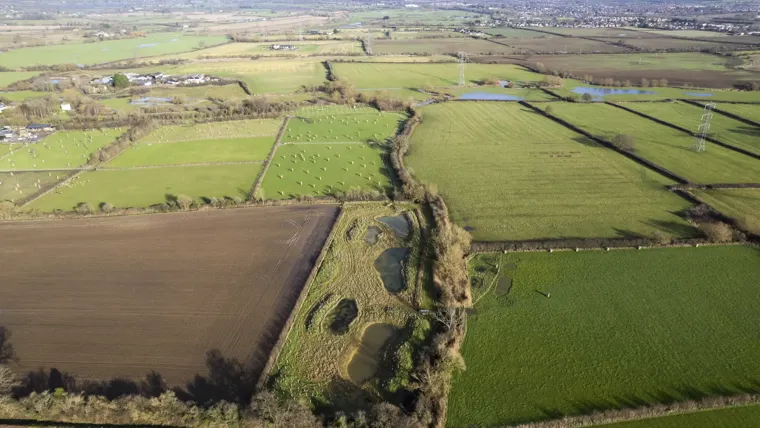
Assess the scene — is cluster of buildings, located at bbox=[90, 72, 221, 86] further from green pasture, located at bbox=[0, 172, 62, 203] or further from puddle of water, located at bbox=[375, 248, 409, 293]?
puddle of water, located at bbox=[375, 248, 409, 293]

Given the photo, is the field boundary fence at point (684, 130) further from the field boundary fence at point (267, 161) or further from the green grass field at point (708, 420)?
the field boundary fence at point (267, 161)

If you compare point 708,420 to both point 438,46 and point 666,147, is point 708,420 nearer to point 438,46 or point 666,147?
point 666,147

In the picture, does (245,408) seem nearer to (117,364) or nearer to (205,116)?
(117,364)

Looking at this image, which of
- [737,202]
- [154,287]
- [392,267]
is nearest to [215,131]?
[154,287]

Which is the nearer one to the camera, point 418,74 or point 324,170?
point 324,170

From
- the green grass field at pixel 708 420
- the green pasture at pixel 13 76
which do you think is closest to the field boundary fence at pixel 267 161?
the green grass field at pixel 708 420

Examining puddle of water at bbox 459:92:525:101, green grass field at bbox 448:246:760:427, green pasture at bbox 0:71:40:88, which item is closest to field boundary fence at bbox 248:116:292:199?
green grass field at bbox 448:246:760:427

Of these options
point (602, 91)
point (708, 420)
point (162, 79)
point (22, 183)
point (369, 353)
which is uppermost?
point (162, 79)
